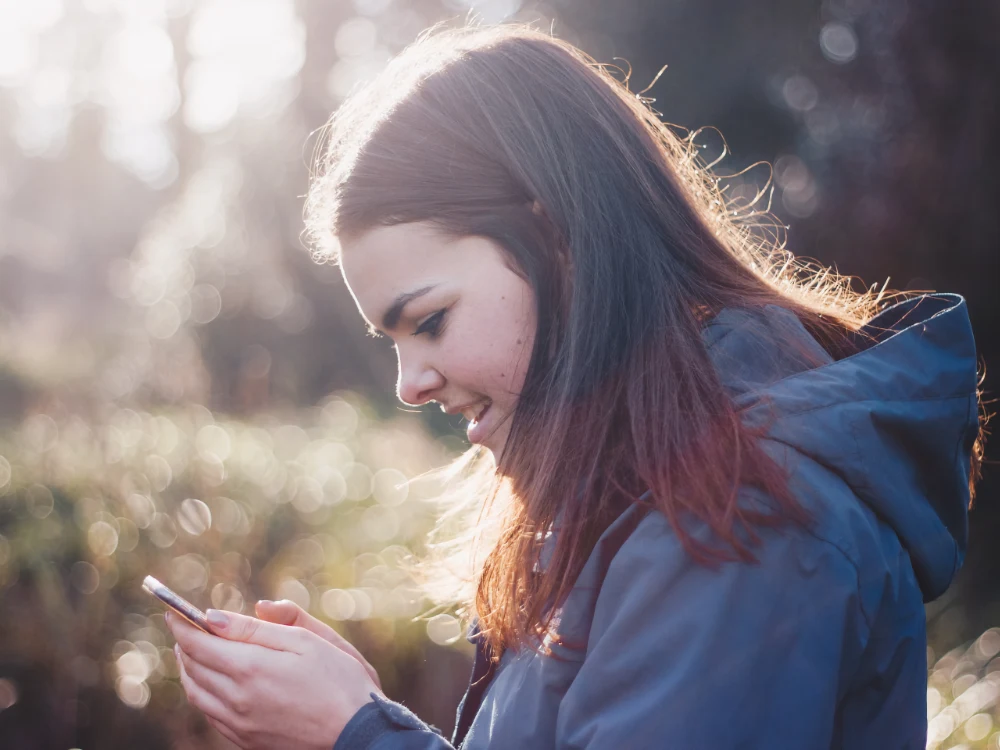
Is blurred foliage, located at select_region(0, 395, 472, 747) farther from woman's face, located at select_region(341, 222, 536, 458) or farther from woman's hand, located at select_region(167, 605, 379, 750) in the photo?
woman's hand, located at select_region(167, 605, 379, 750)

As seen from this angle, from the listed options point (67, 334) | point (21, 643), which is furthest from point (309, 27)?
point (21, 643)

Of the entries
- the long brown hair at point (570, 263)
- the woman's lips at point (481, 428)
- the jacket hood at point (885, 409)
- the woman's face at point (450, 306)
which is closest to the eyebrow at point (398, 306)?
the woman's face at point (450, 306)

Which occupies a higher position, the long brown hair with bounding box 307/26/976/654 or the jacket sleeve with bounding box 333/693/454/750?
the long brown hair with bounding box 307/26/976/654

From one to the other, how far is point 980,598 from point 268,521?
5504 mm

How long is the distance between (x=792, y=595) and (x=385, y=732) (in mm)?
781

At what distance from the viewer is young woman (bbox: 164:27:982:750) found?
1.18m

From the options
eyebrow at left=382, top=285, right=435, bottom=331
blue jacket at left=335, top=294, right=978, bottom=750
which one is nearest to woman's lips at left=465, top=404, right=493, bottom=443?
eyebrow at left=382, top=285, right=435, bottom=331

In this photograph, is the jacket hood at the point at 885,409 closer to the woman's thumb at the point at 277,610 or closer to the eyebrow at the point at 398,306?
the eyebrow at the point at 398,306

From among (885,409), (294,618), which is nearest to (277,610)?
(294,618)

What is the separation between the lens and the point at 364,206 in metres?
1.80

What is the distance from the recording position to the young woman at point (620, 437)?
1.18 meters

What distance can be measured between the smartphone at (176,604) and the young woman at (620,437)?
0.04 meters

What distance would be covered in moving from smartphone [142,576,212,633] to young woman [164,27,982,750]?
36mm

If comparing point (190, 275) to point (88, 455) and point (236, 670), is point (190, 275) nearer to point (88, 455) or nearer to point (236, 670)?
point (88, 455)
